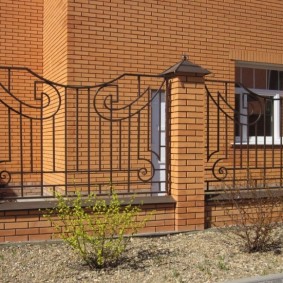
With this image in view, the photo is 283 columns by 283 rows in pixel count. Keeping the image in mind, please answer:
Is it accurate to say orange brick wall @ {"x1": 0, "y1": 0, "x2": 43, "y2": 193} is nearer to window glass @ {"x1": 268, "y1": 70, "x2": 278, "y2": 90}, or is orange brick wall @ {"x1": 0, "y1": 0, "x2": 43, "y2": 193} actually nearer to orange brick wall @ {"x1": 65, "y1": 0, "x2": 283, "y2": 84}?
orange brick wall @ {"x1": 65, "y1": 0, "x2": 283, "y2": 84}

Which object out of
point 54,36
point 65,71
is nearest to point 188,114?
point 65,71

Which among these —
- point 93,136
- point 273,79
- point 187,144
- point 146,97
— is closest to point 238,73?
point 273,79

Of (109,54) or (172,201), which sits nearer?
(172,201)

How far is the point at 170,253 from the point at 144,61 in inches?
151

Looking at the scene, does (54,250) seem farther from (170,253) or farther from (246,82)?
(246,82)

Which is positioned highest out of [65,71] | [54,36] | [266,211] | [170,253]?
[54,36]

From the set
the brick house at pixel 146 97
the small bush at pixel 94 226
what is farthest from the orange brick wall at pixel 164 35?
the small bush at pixel 94 226

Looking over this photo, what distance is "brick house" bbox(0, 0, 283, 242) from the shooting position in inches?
219

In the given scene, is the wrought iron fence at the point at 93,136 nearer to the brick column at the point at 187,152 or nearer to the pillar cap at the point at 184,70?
the brick column at the point at 187,152

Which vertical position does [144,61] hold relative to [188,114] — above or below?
above

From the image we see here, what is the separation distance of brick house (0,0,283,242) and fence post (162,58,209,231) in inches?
0.5

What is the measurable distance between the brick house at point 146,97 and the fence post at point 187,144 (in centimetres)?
1

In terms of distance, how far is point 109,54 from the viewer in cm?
759

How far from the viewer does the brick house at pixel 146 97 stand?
18.3 feet
